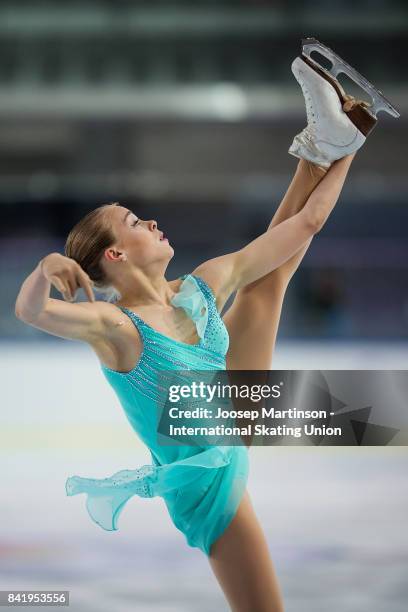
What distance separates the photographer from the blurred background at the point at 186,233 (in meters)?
2.37

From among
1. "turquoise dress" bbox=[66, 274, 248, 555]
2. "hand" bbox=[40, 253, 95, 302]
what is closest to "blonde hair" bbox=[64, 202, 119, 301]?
"turquoise dress" bbox=[66, 274, 248, 555]

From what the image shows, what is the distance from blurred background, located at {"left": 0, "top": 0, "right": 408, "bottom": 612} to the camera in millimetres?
2367

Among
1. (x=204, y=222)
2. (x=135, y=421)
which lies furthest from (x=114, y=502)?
(x=204, y=222)

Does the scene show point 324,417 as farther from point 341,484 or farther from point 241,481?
point 341,484

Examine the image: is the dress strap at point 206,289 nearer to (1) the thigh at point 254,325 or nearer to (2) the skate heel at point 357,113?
(1) the thigh at point 254,325

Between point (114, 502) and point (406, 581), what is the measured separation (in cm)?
75

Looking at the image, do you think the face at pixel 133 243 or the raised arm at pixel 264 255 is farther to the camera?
the raised arm at pixel 264 255

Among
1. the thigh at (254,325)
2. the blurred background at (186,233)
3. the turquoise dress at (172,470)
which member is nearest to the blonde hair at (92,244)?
the turquoise dress at (172,470)

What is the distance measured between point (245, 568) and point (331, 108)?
1049mm

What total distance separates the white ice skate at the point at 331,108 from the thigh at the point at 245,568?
34.3 inches

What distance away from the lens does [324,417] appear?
204 centimetres

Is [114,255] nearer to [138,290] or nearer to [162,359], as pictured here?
[138,290]

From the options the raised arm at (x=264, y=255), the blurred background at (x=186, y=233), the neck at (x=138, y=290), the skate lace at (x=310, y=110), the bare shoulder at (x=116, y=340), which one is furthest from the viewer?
the blurred background at (x=186, y=233)

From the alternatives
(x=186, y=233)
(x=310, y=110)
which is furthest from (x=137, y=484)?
(x=186, y=233)
